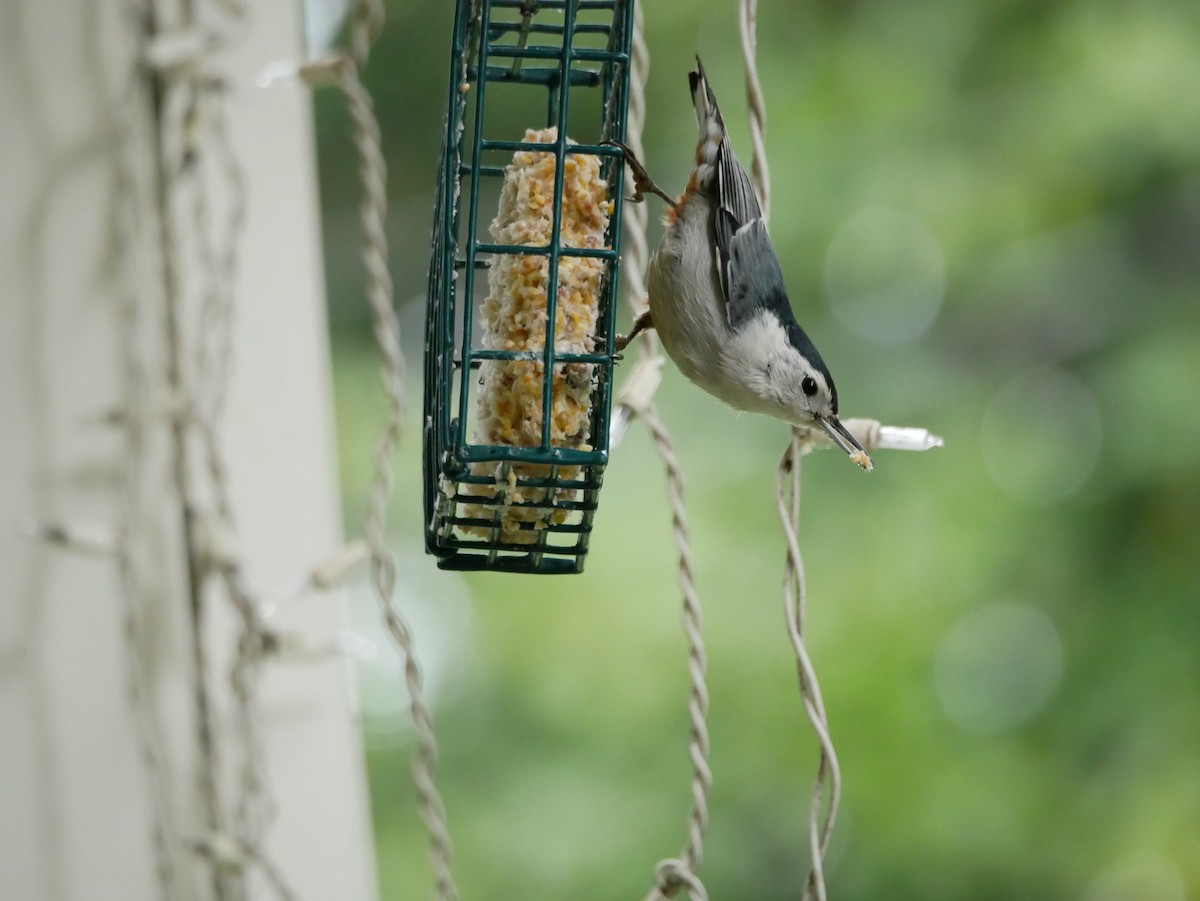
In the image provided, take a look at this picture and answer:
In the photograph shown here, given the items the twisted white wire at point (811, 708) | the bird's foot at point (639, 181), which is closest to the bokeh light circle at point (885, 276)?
the bird's foot at point (639, 181)

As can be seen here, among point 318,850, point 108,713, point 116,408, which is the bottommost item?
point 318,850

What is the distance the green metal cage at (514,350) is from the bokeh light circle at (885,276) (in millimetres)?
1741

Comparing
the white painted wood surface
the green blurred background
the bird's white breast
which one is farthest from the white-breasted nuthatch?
the green blurred background

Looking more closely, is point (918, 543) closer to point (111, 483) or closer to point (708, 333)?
point (708, 333)

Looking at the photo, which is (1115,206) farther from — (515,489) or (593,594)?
(515,489)

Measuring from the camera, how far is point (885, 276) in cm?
294

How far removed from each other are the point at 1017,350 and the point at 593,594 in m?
1.33

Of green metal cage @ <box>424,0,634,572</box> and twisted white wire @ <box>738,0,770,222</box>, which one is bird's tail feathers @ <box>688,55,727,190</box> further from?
twisted white wire @ <box>738,0,770,222</box>

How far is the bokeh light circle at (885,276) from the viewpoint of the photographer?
290 centimetres

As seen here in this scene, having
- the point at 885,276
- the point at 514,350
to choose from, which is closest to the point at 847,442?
the point at 514,350

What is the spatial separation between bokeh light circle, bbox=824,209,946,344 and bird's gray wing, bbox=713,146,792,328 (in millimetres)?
1564

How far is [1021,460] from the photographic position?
112 inches

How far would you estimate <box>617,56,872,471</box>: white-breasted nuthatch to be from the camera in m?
1.33

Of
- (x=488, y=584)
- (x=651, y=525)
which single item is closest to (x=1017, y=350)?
(x=651, y=525)
